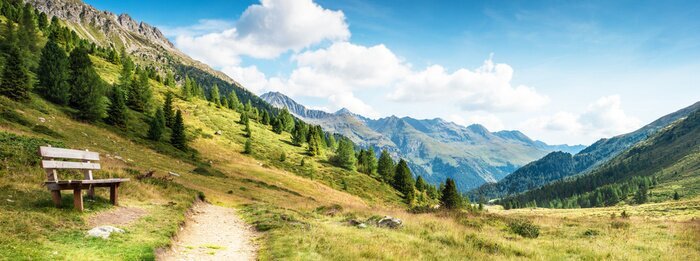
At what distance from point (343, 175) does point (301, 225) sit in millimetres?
93330

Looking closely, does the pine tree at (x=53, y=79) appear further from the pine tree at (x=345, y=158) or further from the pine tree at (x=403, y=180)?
the pine tree at (x=403, y=180)

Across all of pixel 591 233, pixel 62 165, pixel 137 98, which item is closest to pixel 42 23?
pixel 137 98

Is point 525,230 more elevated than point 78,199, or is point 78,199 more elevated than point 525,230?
point 78,199

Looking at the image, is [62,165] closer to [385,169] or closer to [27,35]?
[27,35]

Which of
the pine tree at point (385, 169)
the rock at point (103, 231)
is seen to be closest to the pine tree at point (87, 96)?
the rock at point (103, 231)

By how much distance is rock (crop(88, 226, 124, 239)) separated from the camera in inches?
438

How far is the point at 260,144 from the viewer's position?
111938mm

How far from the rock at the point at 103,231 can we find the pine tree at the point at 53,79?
214 feet

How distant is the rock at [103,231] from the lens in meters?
11.1

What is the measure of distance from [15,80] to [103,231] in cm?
5523

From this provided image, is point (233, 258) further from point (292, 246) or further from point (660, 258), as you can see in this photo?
point (660, 258)

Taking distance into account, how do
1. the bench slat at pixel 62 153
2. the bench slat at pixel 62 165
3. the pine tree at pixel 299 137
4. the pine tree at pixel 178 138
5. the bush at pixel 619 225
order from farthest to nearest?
1. the pine tree at pixel 299 137
2. the pine tree at pixel 178 138
3. the bush at pixel 619 225
4. the bench slat at pixel 62 153
5. the bench slat at pixel 62 165

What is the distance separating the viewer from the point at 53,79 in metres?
62.8

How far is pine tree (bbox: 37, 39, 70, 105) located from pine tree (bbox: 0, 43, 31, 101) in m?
9.60
